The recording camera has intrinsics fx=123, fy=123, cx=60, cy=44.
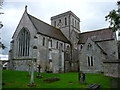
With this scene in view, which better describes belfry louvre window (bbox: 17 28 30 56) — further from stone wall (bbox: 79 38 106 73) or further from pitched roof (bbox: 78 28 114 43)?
pitched roof (bbox: 78 28 114 43)

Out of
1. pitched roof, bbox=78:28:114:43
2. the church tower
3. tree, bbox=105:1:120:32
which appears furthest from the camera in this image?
the church tower

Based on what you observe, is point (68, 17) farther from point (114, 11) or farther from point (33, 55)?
point (114, 11)

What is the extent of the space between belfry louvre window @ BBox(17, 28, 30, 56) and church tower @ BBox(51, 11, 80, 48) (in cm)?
1381

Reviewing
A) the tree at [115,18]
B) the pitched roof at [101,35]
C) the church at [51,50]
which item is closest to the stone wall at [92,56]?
the church at [51,50]

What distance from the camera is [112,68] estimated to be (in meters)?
19.0

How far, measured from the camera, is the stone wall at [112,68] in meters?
18.4

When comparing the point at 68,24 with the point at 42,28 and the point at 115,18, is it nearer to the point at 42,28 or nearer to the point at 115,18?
the point at 42,28

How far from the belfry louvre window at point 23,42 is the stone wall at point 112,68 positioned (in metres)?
16.1

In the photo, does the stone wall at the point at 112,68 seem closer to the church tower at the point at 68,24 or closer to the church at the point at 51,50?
the church at the point at 51,50

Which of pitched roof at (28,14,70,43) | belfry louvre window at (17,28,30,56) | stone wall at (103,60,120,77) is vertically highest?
pitched roof at (28,14,70,43)

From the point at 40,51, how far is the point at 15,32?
8.57 meters

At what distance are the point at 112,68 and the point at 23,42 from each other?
19.1 m

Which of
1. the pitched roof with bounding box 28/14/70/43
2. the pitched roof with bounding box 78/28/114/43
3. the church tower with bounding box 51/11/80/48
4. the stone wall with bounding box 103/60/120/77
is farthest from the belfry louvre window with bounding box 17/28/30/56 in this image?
the stone wall with bounding box 103/60/120/77

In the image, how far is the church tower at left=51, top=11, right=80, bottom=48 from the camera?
3631cm
